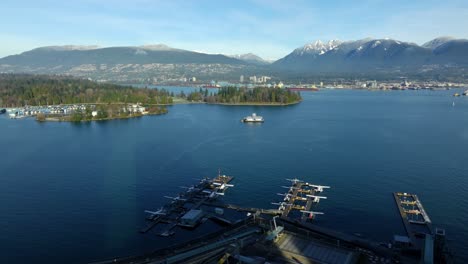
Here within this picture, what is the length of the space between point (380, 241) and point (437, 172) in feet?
14.4

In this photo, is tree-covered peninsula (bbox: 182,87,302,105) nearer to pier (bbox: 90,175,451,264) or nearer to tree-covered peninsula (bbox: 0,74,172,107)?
tree-covered peninsula (bbox: 0,74,172,107)

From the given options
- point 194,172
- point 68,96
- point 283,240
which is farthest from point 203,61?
point 283,240

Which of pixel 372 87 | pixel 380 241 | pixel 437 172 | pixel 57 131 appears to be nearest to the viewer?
pixel 380 241

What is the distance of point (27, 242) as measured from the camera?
19.8 feet

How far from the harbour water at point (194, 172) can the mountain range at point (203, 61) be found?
4522cm

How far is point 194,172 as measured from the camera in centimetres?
960

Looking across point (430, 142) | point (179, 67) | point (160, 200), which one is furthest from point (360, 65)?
point (160, 200)

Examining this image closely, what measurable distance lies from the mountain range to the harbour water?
45.2 metres

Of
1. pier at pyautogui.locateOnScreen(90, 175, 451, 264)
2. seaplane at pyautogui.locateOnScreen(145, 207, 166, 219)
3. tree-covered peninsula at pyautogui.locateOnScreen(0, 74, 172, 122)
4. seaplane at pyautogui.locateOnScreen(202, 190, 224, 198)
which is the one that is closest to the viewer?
pier at pyautogui.locateOnScreen(90, 175, 451, 264)

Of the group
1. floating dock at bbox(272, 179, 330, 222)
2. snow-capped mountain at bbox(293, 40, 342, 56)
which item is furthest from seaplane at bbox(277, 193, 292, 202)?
snow-capped mountain at bbox(293, 40, 342, 56)

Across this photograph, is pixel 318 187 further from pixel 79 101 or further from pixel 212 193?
pixel 79 101

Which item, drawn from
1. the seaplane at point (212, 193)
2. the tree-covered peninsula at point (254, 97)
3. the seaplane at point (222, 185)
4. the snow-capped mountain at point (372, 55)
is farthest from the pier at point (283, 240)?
the snow-capped mountain at point (372, 55)

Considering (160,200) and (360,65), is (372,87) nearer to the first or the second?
(160,200)

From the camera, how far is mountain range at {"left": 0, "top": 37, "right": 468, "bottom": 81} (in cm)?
6556
